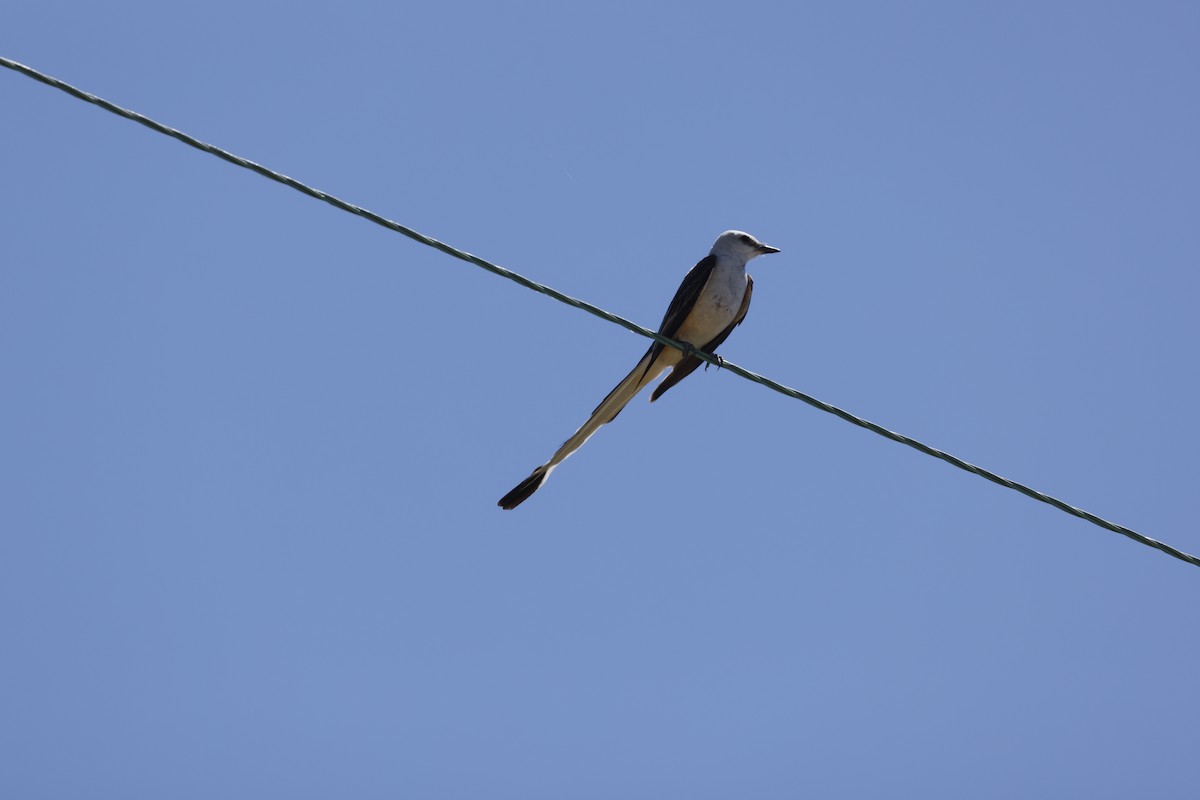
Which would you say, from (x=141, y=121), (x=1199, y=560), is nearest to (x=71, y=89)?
(x=141, y=121)

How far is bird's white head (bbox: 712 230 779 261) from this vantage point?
746 cm

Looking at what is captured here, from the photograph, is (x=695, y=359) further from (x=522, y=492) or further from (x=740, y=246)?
(x=522, y=492)

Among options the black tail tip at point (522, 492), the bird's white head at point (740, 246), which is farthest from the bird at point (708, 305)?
the black tail tip at point (522, 492)

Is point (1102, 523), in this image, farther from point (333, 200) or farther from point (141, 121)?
point (141, 121)

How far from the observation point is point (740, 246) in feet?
24.6

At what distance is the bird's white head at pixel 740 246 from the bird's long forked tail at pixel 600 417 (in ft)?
3.46

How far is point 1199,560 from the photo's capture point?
4293 mm

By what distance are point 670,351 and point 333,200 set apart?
10.2 feet

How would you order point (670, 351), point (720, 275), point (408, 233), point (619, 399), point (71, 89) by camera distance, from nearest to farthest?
point (71, 89)
point (408, 233)
point (619, 399)
point (670, 351)
point (720, 275)

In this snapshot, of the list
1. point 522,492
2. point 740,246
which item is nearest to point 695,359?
point 740,246

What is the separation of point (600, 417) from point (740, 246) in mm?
1774

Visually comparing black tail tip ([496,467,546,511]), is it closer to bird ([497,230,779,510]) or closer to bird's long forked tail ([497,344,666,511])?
bird's long forked tail ([497,344,666,511])

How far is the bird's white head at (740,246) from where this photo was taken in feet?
24.5

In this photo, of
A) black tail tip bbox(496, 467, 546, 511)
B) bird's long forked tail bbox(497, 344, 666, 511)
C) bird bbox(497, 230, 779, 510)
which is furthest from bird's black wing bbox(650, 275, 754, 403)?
black tail tip bbox(496, 467, 546, 511)
